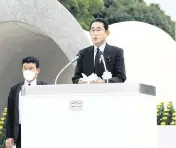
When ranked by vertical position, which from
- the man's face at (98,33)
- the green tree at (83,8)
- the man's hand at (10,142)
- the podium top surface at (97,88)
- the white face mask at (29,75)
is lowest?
the man's hand at (10,142)

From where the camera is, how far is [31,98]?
748 centimetres

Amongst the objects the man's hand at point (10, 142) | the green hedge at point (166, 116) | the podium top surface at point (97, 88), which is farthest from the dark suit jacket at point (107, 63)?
the green hedge at point (166, 116)

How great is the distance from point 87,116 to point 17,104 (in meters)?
2.05

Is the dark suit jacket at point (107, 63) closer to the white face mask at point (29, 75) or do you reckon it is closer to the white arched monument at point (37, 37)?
the white face mask at point (29, 75)

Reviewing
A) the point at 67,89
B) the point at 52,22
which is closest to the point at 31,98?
the point at 67,89

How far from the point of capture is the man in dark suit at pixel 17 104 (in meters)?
8.95

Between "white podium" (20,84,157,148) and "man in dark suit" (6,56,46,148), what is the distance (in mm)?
1413

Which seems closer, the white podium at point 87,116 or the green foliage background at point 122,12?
the white podium at point 87,116

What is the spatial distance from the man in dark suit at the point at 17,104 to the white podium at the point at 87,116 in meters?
1.41

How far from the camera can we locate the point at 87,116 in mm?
7270

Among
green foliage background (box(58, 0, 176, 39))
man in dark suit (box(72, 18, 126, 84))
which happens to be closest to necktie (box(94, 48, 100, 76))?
man in dark suit (box(72, 18, 126, 84))

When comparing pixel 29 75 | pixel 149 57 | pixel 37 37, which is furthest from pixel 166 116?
pixel 29 75

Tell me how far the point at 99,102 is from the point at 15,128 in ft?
6.87

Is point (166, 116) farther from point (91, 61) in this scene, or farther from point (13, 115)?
point (91, 61)
